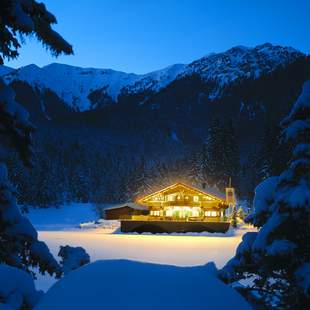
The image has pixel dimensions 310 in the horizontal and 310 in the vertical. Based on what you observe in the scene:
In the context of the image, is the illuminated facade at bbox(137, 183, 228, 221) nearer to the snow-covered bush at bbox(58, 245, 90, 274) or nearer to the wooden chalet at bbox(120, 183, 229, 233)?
the wooden chalet at bbox(120, 183, 229, 233)

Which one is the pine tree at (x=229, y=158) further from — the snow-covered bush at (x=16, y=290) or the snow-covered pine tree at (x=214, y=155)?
the snow-covered bush at (x=16, y=290)

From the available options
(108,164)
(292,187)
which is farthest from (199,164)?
(292,187)

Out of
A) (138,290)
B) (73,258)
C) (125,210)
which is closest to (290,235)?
(73,258)

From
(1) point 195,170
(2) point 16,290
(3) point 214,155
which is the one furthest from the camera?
(3) point 214,155

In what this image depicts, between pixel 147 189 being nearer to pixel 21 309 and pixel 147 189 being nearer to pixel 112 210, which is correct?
pixel 112 210

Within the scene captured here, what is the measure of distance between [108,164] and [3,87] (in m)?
135

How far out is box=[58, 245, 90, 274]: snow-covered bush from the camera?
5.63m

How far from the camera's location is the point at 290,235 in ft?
19.1

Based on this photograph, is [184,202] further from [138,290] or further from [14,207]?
[138,290]

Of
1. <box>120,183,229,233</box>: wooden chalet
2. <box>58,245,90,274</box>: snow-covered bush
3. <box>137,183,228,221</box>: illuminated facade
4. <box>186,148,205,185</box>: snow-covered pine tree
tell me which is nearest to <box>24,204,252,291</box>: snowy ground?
<box>120,183,229,233</box>: wooden chalet

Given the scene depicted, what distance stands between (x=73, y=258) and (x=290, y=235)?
3011 mm

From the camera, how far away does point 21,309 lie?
389cm

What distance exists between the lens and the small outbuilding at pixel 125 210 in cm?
6188

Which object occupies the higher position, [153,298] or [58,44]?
[58,44]
